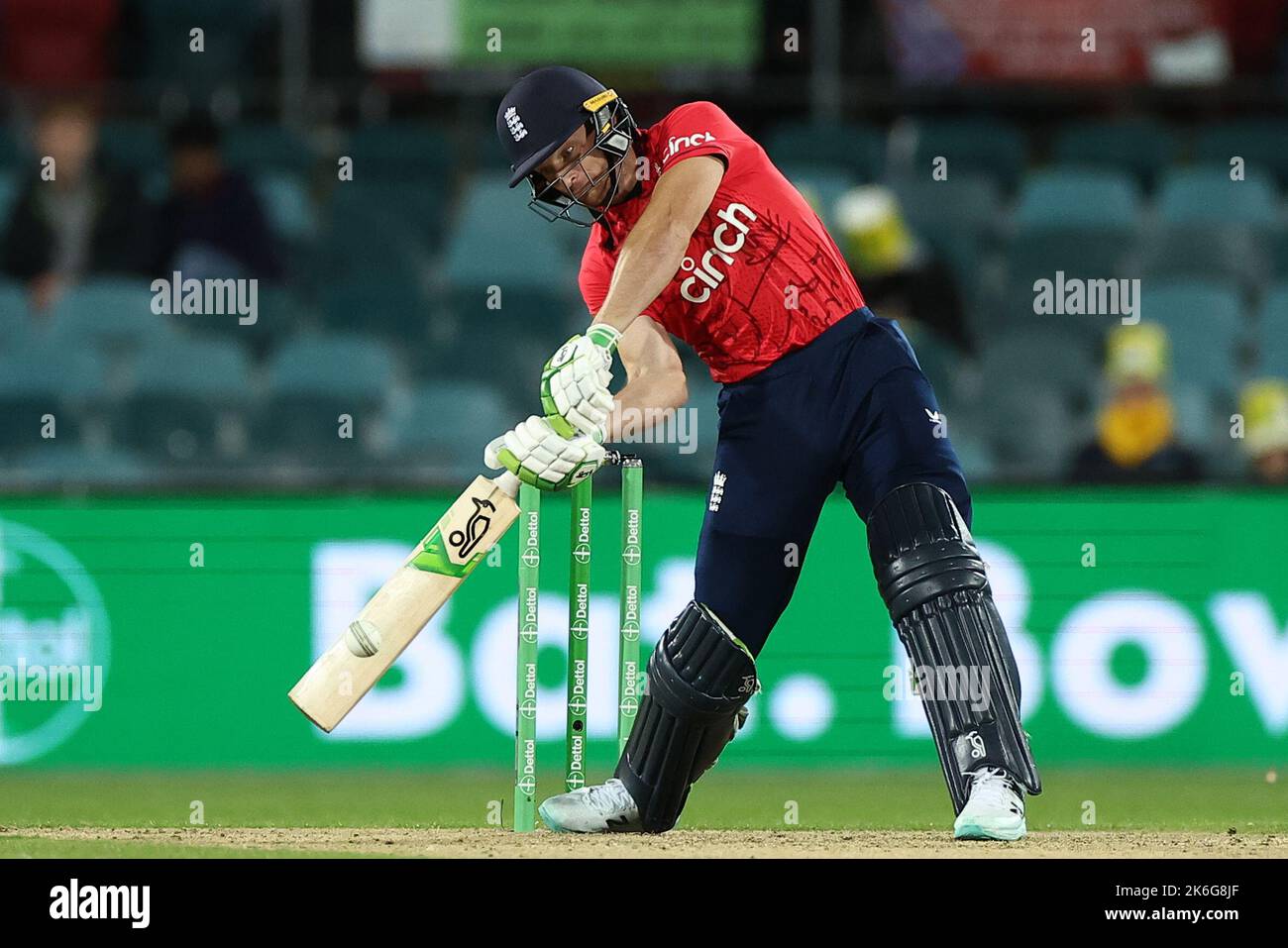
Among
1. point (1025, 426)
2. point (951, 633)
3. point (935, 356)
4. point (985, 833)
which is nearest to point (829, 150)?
point (935, 356)

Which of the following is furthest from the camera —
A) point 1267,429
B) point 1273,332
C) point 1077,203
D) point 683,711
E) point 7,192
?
point 1077,203

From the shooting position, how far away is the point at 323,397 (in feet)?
35.2

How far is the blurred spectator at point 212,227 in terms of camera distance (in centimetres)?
1116

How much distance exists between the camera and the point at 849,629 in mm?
9078

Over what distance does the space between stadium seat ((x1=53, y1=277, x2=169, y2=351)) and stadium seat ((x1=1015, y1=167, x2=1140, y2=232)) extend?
4418 millimetres

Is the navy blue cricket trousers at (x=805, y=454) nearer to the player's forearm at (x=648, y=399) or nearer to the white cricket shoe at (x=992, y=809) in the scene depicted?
the player's forearm at (x=648, y=399)

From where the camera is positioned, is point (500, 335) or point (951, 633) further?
point (500, 335)

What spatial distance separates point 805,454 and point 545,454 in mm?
684

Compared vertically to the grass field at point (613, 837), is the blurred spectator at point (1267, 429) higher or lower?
higher

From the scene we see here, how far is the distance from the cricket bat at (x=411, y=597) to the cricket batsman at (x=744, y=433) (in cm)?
26

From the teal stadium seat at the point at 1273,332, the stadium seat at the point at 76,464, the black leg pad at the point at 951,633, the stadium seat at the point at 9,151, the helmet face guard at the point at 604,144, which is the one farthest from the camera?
the stadium seat at the point at 9,151

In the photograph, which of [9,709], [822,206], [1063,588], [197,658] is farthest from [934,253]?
[9,709]

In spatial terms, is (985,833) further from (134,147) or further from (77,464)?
(134,147)

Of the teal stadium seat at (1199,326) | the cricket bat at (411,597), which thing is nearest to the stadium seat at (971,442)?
the teal stadium seat at (1199,326)
